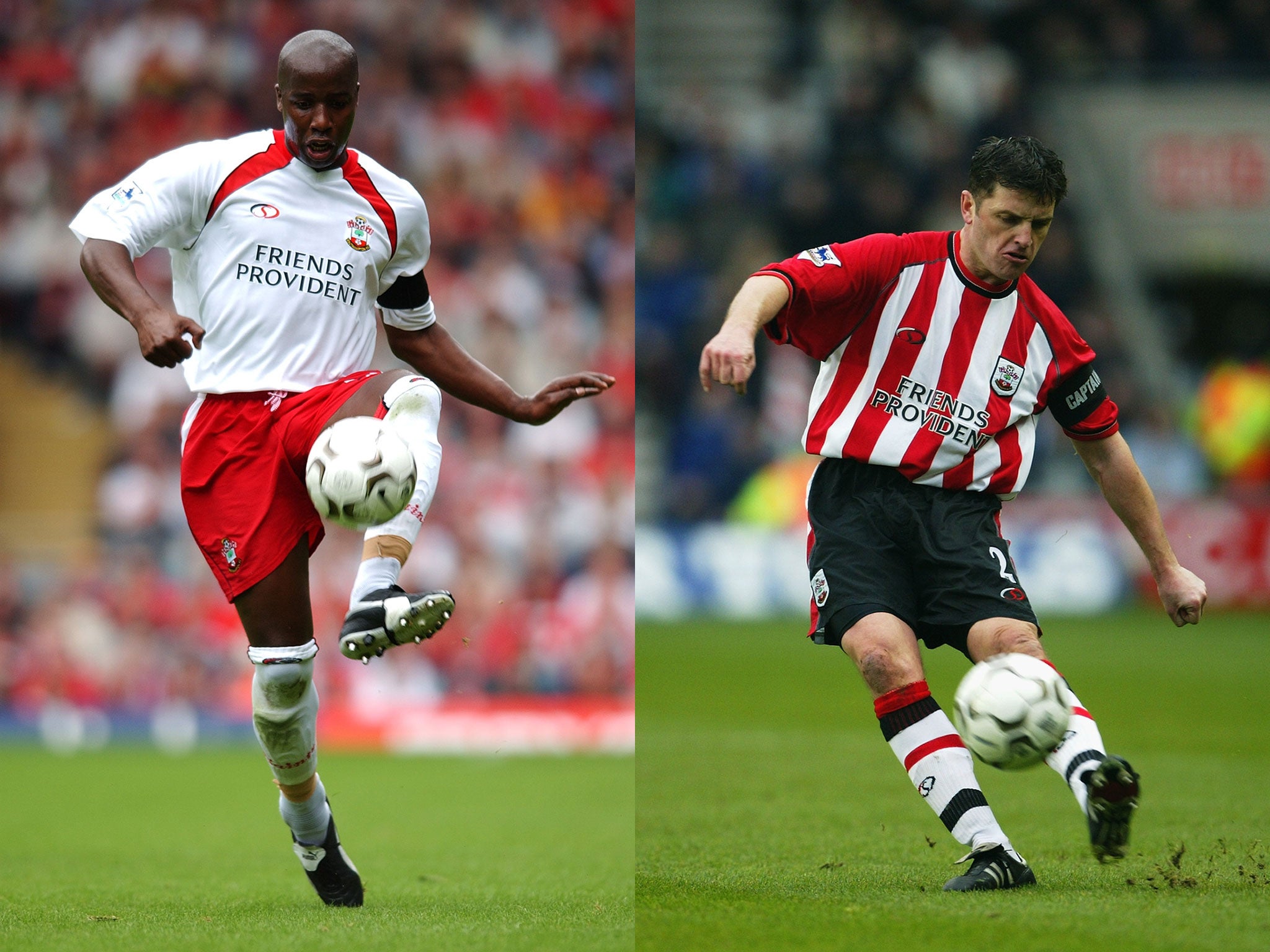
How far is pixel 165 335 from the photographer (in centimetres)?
442

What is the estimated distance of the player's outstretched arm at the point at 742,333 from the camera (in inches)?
165

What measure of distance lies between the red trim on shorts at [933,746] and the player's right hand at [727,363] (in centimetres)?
124

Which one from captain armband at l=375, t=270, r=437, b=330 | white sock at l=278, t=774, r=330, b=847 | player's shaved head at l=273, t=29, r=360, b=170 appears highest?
player's shaved head at l=273, t=29, r=360, b=170

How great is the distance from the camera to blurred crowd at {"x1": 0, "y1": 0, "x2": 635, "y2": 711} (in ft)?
46.0

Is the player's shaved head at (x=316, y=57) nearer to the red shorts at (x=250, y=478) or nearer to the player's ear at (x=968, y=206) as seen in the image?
the red shorts at (x=250, y=478)

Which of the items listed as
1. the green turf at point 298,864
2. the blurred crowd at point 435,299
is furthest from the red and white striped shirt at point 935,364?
the blurred crowd at point 435,299

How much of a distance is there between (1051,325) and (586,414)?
11044mm

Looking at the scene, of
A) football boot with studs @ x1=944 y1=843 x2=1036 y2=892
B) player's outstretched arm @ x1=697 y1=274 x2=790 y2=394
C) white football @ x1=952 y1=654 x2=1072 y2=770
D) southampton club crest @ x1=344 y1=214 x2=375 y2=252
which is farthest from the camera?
southampton club crest @ x1=344 y1=214 x2=375 y2=252

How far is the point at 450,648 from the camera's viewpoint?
1402 centimetres

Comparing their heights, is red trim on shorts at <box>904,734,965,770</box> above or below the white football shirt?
below

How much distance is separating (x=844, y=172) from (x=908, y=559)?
50.3 feet

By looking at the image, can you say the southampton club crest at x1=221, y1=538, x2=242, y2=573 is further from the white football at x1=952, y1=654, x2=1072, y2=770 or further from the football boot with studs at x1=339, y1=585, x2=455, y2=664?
the white football at x1=952, y1=654, x2=1072, y2=770

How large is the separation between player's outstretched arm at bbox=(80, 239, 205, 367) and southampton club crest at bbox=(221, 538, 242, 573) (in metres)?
0.63

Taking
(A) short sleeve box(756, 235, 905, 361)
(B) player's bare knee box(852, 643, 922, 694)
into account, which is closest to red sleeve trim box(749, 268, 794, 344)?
(A) short sleeve box(756, 235, 905, 361)
